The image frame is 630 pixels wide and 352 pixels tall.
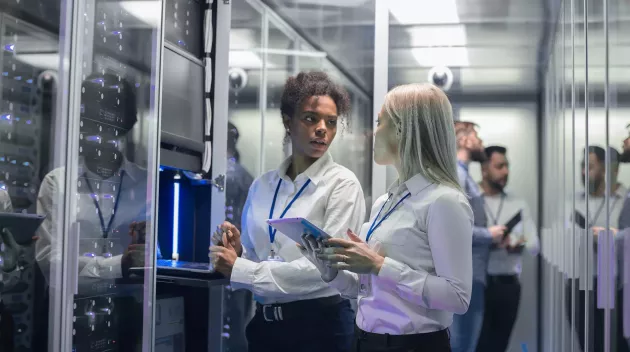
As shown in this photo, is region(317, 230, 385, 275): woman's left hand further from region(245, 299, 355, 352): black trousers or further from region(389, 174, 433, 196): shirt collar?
region(245, 299, 355, 352): black trousers

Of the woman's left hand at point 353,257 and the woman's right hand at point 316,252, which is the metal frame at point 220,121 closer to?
the woman's right hand at point 316,252

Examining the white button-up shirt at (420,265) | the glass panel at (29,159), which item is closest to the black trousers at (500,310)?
the white button-up shirt at (420,265)

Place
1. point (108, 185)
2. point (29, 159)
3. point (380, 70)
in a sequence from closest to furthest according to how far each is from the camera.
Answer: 1. point (29, 159)
2. point (108, 185)
3. point (380, 70)

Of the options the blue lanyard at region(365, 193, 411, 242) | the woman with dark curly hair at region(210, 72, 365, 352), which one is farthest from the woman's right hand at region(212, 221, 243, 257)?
the blue lanyard at region(365, 193, 411, 242)

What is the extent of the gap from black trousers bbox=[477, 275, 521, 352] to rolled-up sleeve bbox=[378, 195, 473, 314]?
262 centimetres

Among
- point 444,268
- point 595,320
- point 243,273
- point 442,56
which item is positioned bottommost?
point 595,320

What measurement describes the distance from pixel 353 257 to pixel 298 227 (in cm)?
20

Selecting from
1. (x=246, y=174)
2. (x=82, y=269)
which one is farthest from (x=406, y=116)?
(x=246, y=174)

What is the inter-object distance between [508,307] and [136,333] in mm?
2606

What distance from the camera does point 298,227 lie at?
8.00 feet

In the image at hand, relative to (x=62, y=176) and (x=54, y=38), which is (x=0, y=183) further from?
(x=54, y=38)

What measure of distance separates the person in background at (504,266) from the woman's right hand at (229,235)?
2116 millimetres

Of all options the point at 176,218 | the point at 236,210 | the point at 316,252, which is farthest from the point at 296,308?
the point at 236,210

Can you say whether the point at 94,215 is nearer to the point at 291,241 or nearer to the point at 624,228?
the point at 291,241
